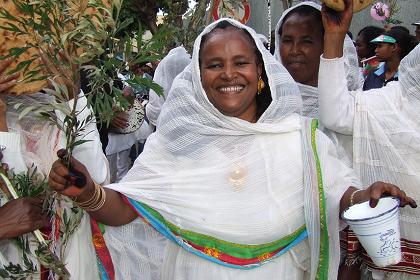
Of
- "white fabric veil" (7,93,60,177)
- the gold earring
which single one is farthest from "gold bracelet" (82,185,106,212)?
the gold earring

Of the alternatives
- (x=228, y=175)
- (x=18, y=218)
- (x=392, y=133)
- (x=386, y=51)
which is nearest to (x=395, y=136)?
(x=392, y=133)

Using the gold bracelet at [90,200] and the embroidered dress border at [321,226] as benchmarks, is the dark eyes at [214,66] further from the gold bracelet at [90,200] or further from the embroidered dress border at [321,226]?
the gold bracelet at [90,200]

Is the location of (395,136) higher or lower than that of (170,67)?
lower

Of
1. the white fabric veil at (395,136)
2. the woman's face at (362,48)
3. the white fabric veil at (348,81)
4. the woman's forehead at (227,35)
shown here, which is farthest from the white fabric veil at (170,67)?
the woman's face at (362,48)

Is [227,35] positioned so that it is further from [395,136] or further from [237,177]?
[395,136]

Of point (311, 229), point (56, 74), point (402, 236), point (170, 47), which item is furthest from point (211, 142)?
point (170, 47)

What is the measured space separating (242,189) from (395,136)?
2.68 ft

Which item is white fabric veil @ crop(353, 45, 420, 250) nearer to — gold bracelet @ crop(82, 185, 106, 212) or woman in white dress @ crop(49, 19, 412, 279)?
woman in white dress @ crop(49, 19, 412, 279)

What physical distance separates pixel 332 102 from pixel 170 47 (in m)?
2.46

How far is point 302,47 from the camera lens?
9.66 ft

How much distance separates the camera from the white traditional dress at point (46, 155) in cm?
215

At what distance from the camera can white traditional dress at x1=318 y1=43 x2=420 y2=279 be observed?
8.64ft

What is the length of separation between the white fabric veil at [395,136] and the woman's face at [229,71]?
0.60m

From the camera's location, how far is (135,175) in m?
2.51
